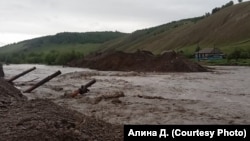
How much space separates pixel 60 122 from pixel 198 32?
189418 millimetres

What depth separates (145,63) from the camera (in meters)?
86.7

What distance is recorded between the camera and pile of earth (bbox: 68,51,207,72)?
252 ft

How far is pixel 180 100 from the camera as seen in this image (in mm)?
29766

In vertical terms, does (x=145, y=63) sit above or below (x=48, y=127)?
below

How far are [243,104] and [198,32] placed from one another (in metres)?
176

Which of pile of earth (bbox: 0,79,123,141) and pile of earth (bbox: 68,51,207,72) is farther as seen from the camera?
pile of earth (bbox: 68,51,207,72)

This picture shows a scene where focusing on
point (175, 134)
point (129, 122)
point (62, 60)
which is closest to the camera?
point (175, 134)

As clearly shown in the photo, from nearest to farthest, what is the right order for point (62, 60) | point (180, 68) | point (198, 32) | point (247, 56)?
point (180, 68) → point (247, 56) → point (62, 60) → point (198, 32)

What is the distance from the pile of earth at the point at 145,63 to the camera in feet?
252

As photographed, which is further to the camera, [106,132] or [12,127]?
[106,132]

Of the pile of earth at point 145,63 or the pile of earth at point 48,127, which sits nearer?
the pile of earth at point 48,127

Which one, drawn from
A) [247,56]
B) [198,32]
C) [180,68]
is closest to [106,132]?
[180,68]

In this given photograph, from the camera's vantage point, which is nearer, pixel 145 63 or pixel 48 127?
pixel 48 127

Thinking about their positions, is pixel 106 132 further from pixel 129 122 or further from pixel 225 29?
pixel 225 29
